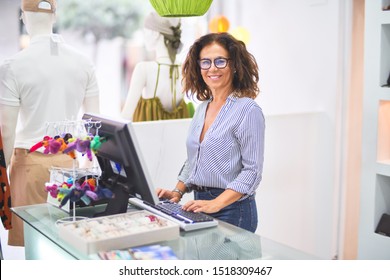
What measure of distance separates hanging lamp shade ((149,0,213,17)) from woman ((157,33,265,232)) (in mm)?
247

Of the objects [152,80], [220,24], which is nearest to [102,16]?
[220,24]

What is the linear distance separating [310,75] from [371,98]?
912 mm

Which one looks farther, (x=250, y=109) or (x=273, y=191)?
(x=273, y=191)

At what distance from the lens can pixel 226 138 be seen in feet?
7.89

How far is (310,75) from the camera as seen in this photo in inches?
164

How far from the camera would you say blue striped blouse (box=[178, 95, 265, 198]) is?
7.72 ft

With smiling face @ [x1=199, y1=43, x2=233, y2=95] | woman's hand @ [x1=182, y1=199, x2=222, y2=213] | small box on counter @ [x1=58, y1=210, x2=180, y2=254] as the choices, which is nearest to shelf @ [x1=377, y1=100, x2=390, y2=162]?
smiling face @ [x1=199, y1=43, x2=233, y2=95]

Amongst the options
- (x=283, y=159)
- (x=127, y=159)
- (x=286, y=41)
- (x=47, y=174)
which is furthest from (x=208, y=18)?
(x=127, y=159)

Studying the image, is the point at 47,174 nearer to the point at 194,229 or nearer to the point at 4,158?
the point at 4,158

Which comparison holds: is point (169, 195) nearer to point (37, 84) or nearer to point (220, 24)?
point (37, 84)

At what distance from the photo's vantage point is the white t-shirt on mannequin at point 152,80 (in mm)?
3850

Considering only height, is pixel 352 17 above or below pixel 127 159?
above

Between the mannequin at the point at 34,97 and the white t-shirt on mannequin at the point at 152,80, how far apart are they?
77 cm

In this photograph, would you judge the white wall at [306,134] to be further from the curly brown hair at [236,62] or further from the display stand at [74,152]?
the display stand at [74,152]
